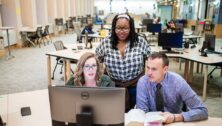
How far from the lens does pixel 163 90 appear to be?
227 centimetres

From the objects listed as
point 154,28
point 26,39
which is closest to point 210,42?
point 154,28

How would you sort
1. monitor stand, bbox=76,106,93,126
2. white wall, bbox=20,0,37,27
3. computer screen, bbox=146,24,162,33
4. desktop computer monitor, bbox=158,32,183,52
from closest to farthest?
monitor stand, bbox=76,106,93,126 < desktop computer monitor, bbox=158,32,183,52 < computer screen, bbox=146,24,162,33 < white wall, bbox=20,0,37,27

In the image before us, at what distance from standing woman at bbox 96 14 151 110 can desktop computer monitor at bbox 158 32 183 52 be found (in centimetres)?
276

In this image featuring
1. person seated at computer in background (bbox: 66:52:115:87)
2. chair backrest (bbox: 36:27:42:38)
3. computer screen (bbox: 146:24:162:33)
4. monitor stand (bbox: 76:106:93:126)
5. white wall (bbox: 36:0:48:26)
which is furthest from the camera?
white wall (bbox: 36:0:48:26)

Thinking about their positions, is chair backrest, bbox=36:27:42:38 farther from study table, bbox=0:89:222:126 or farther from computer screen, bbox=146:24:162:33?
study table, bbox=0:89:222:126

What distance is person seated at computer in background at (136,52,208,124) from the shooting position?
2.21m

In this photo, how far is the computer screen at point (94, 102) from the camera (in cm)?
144

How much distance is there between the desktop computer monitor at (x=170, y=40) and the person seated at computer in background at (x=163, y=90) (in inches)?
135

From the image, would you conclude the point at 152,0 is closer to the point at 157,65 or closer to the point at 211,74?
the point at 211,74

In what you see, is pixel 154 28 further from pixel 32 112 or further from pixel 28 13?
pixel 32 112

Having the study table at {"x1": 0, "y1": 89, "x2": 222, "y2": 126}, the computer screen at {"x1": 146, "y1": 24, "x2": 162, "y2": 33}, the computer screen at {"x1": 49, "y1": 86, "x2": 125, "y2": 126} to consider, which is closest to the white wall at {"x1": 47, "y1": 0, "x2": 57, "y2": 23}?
the computer screen at {"x1": 146, "y1": 24, "x2": 162, "y2": 33}

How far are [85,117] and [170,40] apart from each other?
4517 mm

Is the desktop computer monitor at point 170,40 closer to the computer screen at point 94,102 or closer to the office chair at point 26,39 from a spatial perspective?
the computer screen at point 94,102

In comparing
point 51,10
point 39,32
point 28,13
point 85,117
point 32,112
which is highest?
point 51,10
